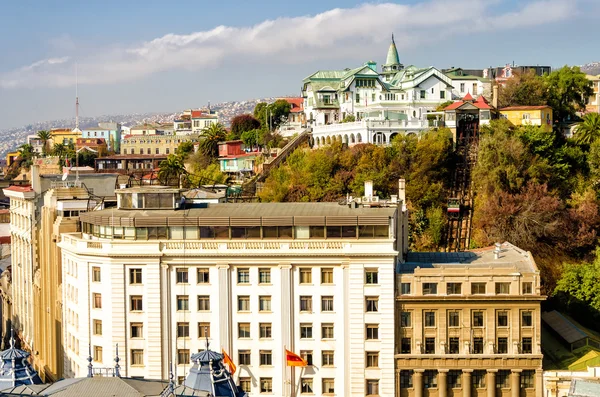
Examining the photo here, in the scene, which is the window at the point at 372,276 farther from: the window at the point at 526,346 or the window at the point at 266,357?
the window at the point at 526,346

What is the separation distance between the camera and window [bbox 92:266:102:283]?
61.5 meters

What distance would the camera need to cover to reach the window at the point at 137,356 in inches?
2394

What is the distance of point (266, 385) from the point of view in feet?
199

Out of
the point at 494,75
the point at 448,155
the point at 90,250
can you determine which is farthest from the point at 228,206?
the point at 494,75

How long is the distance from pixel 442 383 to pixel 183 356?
15.7m

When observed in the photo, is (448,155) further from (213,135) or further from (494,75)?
(494,75)

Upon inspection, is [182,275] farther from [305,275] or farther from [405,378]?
[405,378]

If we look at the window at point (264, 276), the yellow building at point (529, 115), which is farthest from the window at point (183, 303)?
the yellow building at point (529, 115)

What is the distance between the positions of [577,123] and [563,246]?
2958 centimetres

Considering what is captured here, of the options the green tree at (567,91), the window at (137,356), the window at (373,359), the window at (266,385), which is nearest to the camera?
the window at (373,359)

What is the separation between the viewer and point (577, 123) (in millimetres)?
120000

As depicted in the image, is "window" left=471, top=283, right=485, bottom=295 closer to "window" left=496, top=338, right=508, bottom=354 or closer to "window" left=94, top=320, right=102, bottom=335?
"window" left=496, top=338, right=508, bottom=354

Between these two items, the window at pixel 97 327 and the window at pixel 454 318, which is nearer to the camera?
the window at pixel 454 318

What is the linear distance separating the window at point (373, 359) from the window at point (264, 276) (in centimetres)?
750
